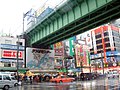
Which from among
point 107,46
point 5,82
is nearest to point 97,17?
point 5,82

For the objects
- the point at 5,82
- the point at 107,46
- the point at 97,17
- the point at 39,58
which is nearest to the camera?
the point at 5,82

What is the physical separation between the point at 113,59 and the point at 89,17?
8595 centimetres

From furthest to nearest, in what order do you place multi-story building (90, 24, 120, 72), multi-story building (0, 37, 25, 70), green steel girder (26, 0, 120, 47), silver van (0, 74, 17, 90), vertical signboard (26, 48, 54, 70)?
multi-story building (90, 24, 120, 72) → vertical signboard (26, 48, 54, 70) → multi-story building (0, 37, 25, 70) → green steel girder (26, 0, 120, 47) → silver van (0, 74, 17, 90)

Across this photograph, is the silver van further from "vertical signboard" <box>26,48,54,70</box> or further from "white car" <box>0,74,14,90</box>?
"vertical signboard" <box>26,48,54,70</box>

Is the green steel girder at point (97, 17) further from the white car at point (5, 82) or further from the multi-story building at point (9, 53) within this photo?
the multi-story building at point (9, 53)

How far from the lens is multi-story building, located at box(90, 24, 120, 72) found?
115 m

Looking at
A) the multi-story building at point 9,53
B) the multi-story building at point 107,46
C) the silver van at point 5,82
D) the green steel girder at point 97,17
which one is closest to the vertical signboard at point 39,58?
the multi-story building at point 9,53

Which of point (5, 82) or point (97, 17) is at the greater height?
point (97, 17)

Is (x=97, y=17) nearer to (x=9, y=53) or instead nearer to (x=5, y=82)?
(x=5, y=82)

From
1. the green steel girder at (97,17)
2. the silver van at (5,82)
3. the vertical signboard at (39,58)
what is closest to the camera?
the silver van at (5,82)

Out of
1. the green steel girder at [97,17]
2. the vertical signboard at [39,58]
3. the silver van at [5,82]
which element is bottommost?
the silver van at [5,82]

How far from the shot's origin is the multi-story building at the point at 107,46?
11508cm

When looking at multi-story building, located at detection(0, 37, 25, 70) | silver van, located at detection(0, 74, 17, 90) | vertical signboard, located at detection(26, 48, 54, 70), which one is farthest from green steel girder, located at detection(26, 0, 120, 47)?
multi-story building, located at detection(0, 37, 25, 70)

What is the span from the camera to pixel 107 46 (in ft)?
395
